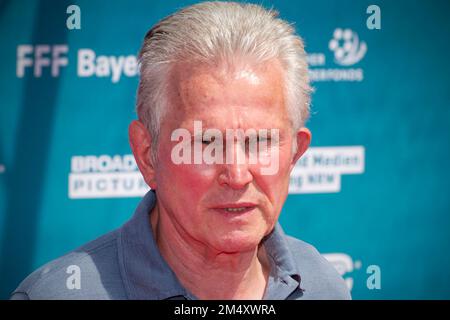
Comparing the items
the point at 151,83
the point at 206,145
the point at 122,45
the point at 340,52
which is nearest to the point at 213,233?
the point at 206,145

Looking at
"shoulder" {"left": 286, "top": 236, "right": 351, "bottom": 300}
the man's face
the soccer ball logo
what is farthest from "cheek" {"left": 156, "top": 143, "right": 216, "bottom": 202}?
the soccer ball logo

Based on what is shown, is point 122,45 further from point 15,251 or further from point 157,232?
point 157,232

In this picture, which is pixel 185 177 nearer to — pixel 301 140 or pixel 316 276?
pixel 301 140

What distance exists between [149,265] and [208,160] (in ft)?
0.91

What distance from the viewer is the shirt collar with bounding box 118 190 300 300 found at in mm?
1246

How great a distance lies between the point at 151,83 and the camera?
1.21m

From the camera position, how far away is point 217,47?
1.14m

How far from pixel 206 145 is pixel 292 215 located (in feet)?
4.58

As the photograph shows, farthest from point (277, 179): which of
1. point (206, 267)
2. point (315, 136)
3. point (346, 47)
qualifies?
point (346, 47)

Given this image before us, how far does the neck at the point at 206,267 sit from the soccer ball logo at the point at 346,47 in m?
1.34
